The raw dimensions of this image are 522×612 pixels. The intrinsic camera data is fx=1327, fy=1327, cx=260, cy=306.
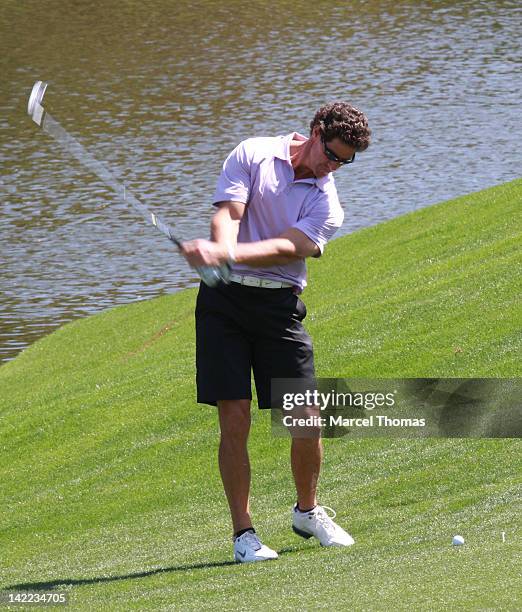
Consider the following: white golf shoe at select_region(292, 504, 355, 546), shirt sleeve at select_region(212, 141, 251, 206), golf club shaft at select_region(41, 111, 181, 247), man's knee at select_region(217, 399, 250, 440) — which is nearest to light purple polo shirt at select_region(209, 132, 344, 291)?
A: shirt sleeve at select_region(212, 141, 251, 206)

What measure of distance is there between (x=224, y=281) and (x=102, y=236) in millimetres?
14457

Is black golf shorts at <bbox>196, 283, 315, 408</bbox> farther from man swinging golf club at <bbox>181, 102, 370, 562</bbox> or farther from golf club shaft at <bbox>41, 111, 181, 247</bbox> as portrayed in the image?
golf club shaft at <bbox>41, 111, 181, 247</bbox>

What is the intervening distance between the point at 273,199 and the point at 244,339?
633 mm

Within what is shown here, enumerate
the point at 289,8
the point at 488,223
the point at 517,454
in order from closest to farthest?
the point at 517,454 → the point at 488,223 → the point at 289,8

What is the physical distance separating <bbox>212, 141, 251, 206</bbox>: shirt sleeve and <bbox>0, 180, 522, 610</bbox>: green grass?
1.59 m

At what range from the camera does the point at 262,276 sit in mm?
5738

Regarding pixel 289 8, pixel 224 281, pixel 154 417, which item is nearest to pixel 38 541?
pixel 154 417

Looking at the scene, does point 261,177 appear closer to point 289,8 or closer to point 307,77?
point 307,77

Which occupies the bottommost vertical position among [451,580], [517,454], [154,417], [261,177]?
[154,417]

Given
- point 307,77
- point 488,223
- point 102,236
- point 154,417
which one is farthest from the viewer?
point 307,77

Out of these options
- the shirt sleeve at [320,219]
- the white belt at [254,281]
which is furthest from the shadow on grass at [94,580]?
the shirt sleeve at [320,219]

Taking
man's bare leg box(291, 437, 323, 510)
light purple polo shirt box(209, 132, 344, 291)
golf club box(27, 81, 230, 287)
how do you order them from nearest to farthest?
golf club box(27, 81, 230, 287)
light purple polo shirt box(209, 132, 344, 291)
man's bare leg box(291, 437, 323, 510)

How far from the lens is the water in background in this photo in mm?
18859

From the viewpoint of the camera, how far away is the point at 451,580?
473cm
